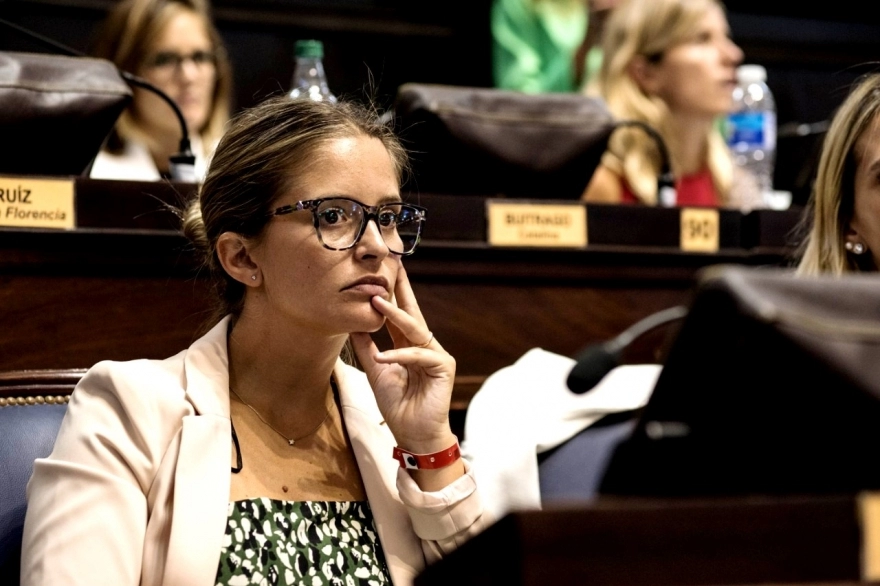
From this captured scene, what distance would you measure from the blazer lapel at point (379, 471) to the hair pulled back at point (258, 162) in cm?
21

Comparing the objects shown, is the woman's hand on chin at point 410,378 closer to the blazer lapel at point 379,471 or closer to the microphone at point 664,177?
the blazer lapel at point 379,471

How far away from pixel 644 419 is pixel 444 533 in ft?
2.49

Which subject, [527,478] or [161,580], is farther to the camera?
→ [527,478]

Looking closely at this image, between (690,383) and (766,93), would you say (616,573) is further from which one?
(766,93)

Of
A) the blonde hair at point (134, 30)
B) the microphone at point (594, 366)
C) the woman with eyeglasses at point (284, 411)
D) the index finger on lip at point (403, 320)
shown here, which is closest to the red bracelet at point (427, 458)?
the woman with eyeglasses at point (284, 411)

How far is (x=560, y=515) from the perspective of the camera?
70 cm

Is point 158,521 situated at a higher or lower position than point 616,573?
lower

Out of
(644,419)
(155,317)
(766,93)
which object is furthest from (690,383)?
(766,93)

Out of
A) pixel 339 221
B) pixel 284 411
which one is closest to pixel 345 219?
pixel 339 221

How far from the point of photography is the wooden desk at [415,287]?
5.33ft

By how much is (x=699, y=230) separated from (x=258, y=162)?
0.91 metres

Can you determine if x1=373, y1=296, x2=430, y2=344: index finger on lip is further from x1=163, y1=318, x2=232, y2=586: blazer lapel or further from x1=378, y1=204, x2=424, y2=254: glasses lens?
x1=163, y1=318, x2=232, y2=586: blazer lapel

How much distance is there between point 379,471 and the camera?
1531 mm

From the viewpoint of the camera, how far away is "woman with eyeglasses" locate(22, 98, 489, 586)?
51.9 inches
